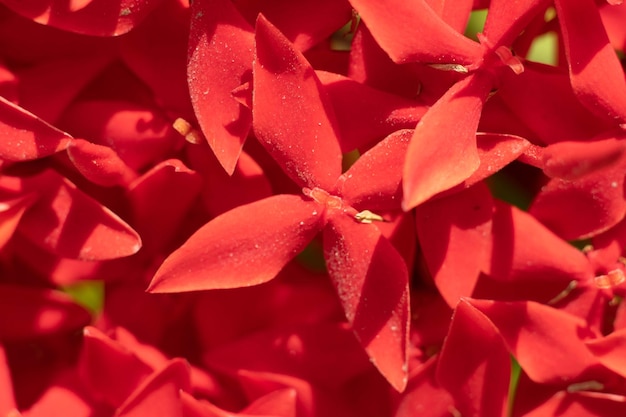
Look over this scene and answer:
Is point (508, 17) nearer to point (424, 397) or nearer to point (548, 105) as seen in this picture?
point (548, 105)

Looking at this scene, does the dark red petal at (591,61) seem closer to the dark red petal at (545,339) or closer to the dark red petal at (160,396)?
the dark red petal at (545,339)

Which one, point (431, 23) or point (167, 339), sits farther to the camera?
point (167, 339)

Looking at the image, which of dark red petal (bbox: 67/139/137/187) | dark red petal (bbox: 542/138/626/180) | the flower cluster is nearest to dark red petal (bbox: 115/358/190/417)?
the flower cluster

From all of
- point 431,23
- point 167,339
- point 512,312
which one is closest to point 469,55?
point 431,23

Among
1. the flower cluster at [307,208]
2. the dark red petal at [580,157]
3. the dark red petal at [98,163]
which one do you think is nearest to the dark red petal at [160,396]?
the flower cluster at [307,208]

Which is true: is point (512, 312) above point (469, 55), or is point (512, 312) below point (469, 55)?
below

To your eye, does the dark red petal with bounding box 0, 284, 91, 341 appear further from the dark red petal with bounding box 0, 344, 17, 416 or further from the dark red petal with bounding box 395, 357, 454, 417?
the dark red petal with bounding box 395, 357, 454, 417

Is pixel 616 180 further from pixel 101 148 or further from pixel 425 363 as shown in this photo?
pixel 101 148
